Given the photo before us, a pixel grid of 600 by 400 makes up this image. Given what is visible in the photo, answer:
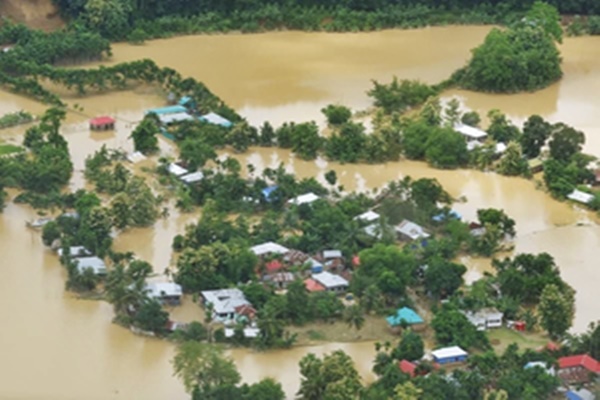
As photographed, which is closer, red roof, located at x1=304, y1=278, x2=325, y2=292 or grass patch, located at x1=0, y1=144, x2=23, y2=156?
red roof, located at x1=304, y1=278, x2=325, y2=292

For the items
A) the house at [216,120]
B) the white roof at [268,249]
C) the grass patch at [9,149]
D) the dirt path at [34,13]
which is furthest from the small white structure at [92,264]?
the dirt path at [34,13]

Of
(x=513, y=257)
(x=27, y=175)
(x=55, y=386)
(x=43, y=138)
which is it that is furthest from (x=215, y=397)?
(x=43, y=138)

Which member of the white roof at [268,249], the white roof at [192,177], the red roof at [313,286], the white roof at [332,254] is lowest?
the red roof at [313,286]

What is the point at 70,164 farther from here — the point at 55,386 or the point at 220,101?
the point at 55,386

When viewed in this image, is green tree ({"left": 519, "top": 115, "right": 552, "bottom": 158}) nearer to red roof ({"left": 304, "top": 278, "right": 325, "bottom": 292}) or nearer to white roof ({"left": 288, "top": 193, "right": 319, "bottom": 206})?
white roof ({"left": 288, "top": 193, "right": 319, "bottom": 206})

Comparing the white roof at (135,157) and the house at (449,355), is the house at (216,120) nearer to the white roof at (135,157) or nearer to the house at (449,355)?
the white roof at (135,157)

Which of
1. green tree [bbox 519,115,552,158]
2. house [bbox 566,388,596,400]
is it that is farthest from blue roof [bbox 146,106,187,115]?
house [bbox 566,388,596,400]

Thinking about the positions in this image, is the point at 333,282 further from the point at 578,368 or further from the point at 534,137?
the point at 534,137
